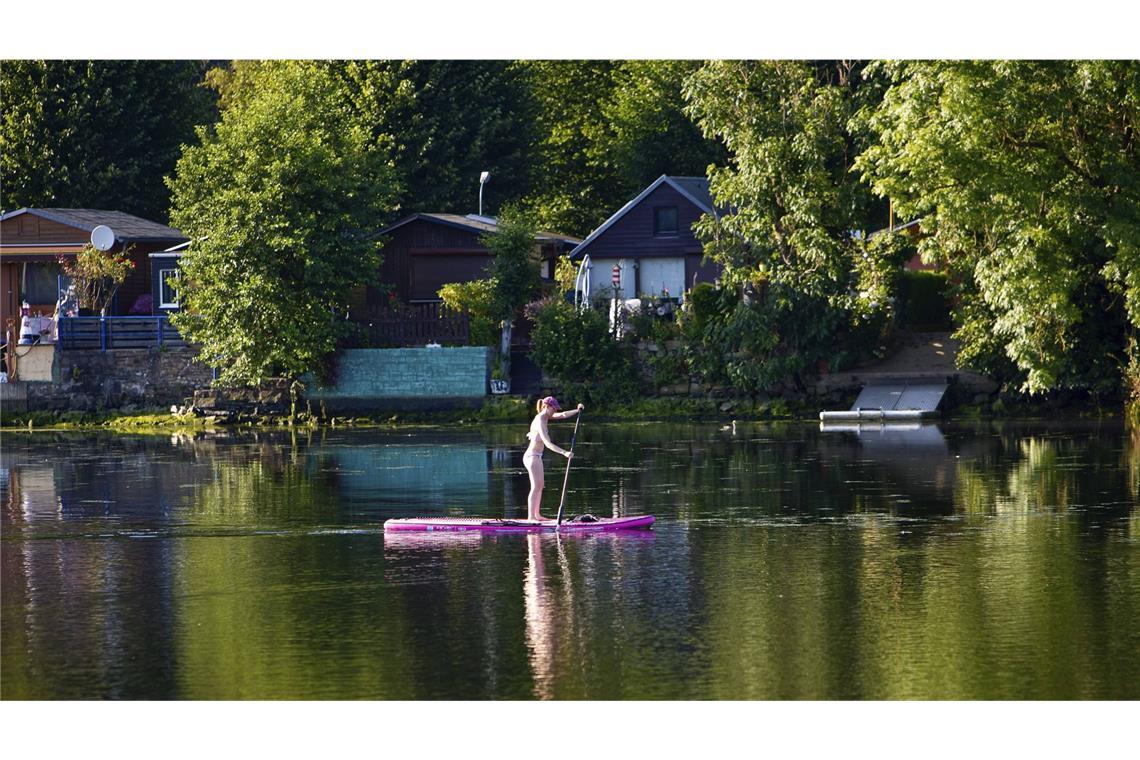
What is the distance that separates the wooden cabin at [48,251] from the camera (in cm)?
6041

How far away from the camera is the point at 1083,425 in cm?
4312

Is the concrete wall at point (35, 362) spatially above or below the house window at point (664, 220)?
below

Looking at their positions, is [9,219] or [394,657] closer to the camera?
[394,657]

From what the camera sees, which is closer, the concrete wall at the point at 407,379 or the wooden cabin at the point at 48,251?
the concrete wall at the point at 407,379

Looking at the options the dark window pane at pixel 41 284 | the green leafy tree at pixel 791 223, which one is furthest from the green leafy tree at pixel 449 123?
the green leafy tree at pixel 791 223

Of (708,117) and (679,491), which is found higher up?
(708,117)

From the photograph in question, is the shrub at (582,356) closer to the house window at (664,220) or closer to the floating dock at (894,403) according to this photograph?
the floating dock at (894,403)

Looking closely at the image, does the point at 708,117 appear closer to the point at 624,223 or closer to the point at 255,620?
the point at 624,223

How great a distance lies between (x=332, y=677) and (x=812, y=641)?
443 centimetres

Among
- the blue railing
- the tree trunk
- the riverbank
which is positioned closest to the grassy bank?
the riverbank

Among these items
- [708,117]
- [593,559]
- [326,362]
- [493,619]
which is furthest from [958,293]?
[493,619]

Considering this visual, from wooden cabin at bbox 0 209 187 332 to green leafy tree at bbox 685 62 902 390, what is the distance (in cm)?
2157

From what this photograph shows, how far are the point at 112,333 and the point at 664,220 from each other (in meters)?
20.5

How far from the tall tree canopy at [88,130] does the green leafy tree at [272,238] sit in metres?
14.0
